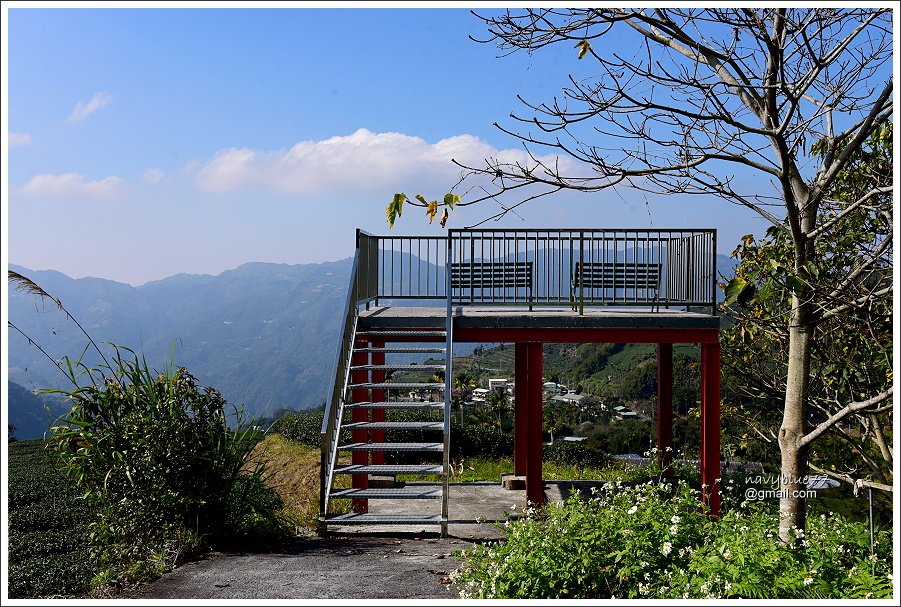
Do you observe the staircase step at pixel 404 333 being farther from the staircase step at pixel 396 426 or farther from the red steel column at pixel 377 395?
the staircase step at pixel 396 426

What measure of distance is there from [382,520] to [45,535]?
3.79 metres

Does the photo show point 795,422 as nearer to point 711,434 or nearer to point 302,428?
point 711,434

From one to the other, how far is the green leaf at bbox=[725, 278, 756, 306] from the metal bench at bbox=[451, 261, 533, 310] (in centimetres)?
615

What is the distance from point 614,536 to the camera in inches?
243

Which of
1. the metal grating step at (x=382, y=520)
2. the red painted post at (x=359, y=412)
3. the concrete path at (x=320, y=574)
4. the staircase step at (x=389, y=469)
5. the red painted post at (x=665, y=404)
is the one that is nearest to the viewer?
the concrete path at (x=320, y=574)

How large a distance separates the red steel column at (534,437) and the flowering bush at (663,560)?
4.02 metres

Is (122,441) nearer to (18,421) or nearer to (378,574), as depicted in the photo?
(378,574)

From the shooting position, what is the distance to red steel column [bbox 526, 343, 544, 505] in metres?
11.0

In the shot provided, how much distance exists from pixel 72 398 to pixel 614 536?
17.8ft

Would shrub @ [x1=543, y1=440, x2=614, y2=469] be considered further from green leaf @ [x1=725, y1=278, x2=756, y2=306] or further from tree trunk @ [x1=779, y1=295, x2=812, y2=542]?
green leaf @ [x1=725, y1=278, x2=756, y2=306]

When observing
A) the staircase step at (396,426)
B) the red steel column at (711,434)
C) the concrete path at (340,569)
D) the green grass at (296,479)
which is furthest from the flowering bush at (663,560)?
the red steel column at (711,434)

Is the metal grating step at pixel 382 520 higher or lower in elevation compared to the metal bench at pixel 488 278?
lower

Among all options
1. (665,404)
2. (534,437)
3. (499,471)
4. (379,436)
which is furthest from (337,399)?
(499,471)

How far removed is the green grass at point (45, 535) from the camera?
7.56 metres
